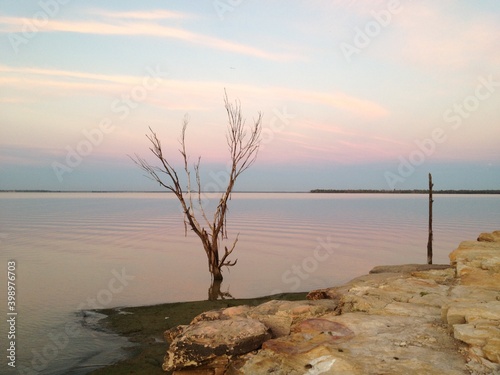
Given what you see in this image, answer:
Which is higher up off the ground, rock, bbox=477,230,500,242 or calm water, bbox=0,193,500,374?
rock, bbox=477,230,500,242

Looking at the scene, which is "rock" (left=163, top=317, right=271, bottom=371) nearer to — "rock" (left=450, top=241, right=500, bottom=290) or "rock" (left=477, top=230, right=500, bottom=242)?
"rock" (left=450, top=241, right=500, bottom=290)

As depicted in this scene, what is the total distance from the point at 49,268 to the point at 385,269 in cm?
1254

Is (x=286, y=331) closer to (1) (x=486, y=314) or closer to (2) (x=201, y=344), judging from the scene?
(2) (x=201, y=344)

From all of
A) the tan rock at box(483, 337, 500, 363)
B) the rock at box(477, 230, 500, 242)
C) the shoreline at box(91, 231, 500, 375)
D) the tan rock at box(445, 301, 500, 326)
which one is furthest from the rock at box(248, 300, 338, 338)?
the rock at box(477, 230, 500, 242)

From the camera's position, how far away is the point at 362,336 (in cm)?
566

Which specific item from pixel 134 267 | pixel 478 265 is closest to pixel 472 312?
pixel 478 265

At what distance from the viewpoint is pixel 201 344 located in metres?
5.86

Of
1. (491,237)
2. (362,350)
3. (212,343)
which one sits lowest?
(212,343)

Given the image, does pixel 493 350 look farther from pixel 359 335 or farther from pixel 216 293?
pixel 216 293

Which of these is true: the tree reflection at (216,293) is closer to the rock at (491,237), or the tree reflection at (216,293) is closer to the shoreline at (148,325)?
the shoreline at (148,325)

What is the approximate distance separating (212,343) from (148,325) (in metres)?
4.29

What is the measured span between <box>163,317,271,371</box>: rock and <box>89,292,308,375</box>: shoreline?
101 centimetres

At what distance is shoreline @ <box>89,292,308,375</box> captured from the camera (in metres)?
7.09

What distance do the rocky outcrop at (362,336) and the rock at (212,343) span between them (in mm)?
13
